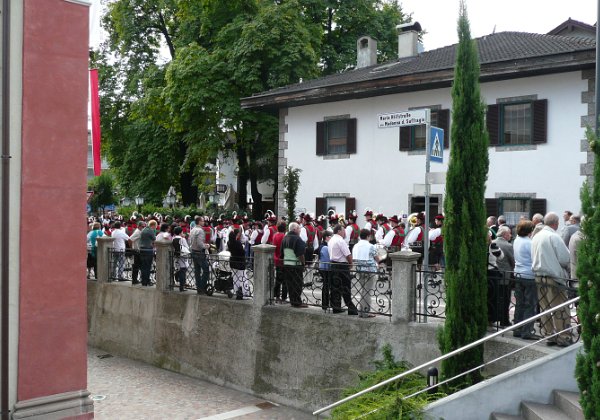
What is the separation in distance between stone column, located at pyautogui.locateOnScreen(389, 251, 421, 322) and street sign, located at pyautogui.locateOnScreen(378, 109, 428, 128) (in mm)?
2040

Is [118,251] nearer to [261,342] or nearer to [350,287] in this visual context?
[261,342]

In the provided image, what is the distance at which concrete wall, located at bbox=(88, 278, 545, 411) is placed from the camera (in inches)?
427

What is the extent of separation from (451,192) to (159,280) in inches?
350

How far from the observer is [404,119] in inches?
397

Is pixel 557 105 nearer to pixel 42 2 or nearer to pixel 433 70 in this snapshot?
pixel 433 70

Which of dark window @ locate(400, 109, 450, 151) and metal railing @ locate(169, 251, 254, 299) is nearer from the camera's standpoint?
metal railing @ locate(169, 251, 254, 299)

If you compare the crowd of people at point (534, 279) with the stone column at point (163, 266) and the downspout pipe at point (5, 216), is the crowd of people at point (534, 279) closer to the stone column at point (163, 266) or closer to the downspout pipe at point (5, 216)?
the downspout pipe at point (5, 216)

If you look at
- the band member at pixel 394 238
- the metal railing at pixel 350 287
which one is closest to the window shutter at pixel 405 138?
the band member at pixel 394 238

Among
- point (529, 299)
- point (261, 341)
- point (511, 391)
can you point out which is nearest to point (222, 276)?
point (261, 341)

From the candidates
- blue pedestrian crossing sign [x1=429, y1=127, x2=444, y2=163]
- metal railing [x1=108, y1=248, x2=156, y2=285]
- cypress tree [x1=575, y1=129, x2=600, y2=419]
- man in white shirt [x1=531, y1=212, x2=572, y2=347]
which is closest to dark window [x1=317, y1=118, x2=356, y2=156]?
metal railing [x1=108, y1=248, x2=156, y2=285]

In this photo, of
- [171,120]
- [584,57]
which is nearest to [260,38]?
[171,120]

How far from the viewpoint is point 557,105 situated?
18.3 metres

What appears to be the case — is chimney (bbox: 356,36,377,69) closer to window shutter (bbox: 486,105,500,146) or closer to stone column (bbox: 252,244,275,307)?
window shutter (bbox: 486,105,500,146)

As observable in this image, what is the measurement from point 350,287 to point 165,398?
4.51m
